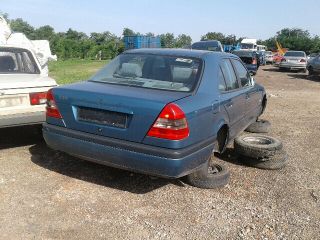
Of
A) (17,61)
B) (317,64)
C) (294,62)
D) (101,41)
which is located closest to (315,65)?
(317,64)

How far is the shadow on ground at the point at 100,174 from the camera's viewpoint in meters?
4.58

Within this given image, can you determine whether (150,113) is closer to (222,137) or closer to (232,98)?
(222,137)

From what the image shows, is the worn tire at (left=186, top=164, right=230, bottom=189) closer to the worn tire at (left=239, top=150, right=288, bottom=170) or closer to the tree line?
the worn tire at (left=239, top=150, right=288, bottom=170)

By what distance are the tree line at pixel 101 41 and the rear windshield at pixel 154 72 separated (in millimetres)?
19708

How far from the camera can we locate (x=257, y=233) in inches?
145

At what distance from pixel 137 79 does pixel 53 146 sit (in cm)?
123

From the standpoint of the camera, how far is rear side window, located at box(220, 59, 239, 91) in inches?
202

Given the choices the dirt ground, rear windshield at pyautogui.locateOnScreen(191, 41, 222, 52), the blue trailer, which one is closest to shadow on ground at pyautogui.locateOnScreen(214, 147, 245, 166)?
the dirt ground

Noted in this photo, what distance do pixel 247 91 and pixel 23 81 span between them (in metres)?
3.22

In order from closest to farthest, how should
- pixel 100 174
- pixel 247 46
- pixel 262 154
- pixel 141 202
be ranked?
1. pixel 141 202
2. pixel 100 174
3. pixel 262 154
4. pixel 247 46

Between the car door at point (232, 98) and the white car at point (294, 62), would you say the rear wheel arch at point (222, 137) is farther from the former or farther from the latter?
the white car at point (294, 62)

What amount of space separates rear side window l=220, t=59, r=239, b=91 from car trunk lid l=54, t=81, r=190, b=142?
1101mm

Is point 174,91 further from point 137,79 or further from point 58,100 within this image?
Result: point 58,100

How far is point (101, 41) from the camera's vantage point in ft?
201
